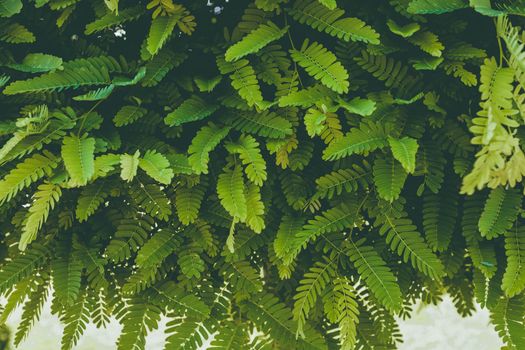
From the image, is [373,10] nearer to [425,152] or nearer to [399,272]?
[425,152]

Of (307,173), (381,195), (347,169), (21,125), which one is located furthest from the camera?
(307,173)

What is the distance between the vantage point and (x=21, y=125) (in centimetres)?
160

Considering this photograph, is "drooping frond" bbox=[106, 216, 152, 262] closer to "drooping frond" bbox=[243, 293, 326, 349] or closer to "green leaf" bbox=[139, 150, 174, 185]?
"green leaf" bbox=[139, 150, 174, 185]

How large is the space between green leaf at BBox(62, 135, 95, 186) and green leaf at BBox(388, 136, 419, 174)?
0.89m

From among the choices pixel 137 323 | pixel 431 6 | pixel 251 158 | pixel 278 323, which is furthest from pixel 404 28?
pixel 137 323

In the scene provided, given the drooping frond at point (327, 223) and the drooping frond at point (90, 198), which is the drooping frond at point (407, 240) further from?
the drooping frond at point (90, 198)

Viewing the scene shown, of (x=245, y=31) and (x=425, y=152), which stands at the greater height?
(x=245, y=31)

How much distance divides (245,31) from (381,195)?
0.70 meters

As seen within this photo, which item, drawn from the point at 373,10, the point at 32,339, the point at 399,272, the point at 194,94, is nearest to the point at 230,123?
the point at 194,94

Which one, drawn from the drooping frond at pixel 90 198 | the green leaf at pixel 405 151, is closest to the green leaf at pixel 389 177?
the green leaf at pixel 405 151

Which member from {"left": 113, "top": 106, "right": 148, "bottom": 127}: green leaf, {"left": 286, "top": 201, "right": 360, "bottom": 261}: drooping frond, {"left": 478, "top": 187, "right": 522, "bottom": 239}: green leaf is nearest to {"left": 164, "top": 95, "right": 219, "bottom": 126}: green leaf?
{"left": 113, "top": 106, "right": 148, "bottom": 127}: green leaf

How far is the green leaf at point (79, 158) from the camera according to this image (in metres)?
1.58

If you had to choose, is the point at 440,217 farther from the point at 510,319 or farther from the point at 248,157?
the point at 248,157

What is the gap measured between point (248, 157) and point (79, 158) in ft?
1.69
